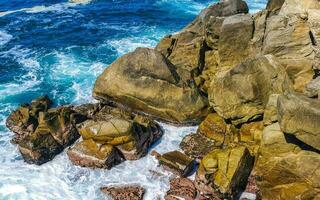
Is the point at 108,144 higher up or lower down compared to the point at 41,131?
higher up

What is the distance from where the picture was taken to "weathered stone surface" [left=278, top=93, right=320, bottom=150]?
20.5 meters

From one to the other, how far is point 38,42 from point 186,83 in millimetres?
23116

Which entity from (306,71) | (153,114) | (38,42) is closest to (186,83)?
(153,114)

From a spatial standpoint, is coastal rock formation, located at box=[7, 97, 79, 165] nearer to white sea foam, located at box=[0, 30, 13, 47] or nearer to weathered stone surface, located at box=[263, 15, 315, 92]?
weathered stone surface, located at box=[263, 15, 315, 92]

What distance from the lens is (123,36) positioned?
159 feet

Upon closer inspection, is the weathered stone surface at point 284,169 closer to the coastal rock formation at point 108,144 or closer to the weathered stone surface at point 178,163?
the weathered stone surface at point 178,163

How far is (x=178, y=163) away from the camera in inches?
1017

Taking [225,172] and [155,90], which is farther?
[155,90]

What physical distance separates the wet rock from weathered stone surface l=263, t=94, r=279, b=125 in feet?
51.6

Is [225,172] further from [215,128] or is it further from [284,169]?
[215,128]

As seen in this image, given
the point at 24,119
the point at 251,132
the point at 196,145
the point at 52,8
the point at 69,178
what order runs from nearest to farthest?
the point at 69,178
the point at 251,132
the point at 196,145
the point at 24,119
the point at 52,8

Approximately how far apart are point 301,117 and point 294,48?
747 cm

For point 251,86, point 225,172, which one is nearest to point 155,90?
point 251,86

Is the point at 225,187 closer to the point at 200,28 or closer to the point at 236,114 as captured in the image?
the point at 236,114
